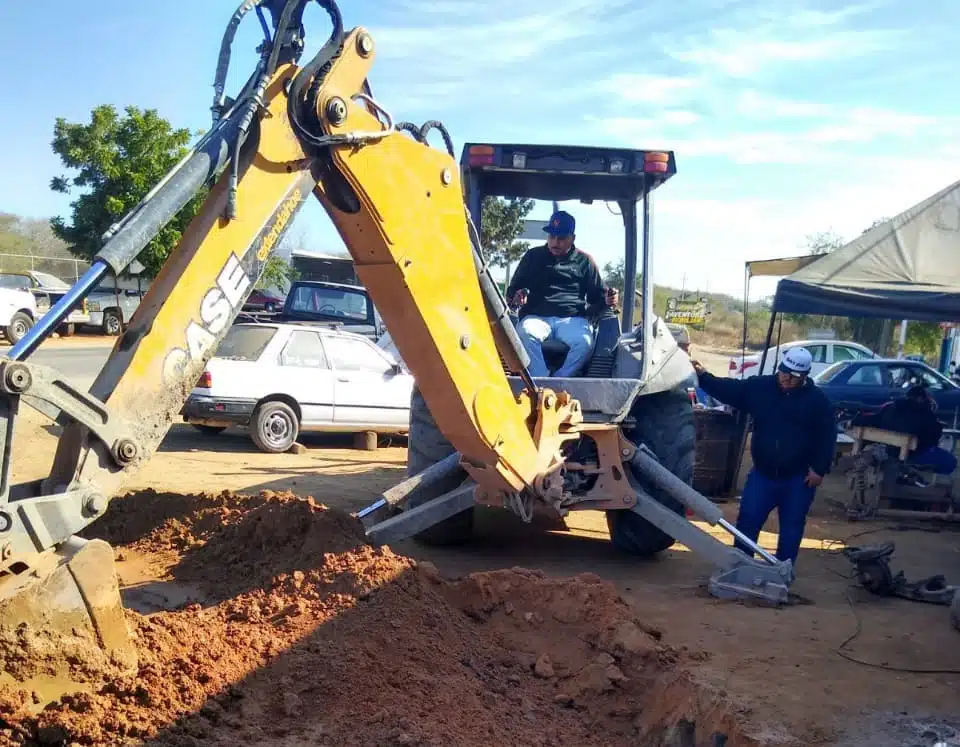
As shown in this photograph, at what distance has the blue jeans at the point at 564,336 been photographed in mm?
6930

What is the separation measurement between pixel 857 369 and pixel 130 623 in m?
13.1

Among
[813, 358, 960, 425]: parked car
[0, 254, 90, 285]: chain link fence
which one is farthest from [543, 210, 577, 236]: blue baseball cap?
[0, 254, 90, 285]: chain link fence

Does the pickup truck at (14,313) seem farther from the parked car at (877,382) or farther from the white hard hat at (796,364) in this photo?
the white hard hat at (796,364)

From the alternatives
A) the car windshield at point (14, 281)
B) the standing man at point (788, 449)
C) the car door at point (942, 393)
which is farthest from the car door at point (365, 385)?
the car windshield at point (14, 281)

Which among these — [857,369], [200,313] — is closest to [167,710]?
[200,313]

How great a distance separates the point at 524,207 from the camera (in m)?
8.19

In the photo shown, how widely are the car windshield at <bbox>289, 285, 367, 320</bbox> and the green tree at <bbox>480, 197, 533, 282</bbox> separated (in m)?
7.10

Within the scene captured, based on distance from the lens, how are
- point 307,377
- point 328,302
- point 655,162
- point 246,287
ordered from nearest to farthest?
point 246,287 < point 655,162 < point 307,377 < point 328,302

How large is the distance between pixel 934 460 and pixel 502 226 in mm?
5470

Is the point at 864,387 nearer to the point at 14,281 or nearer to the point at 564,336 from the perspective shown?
the point at 564,336

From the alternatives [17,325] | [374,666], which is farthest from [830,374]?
[17,325]

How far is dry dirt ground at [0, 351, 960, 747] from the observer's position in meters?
3.67

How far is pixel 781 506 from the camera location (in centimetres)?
706

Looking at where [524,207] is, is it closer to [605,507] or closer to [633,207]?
[633,207]
